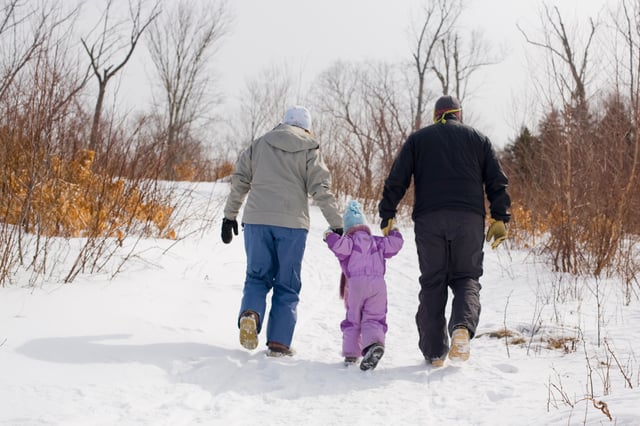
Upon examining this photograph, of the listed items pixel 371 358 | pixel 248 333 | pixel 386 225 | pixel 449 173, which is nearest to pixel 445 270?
pixel 386 225

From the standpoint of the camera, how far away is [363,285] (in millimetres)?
3193

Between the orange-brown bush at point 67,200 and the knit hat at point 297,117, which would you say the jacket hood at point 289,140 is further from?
the orange-brown bush at point 67,200

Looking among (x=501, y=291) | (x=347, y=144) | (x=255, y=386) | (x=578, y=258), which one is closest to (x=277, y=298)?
(x=255, y=386)

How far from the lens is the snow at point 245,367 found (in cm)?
218

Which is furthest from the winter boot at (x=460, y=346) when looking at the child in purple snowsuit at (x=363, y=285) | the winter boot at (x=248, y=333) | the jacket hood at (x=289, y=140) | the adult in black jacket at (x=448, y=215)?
the jacket hood at (x=289, y=140)

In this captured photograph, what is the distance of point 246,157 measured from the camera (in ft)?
11.7

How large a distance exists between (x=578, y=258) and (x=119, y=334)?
5.01 metres

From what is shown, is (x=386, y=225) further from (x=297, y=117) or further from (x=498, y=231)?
(x=297, y=117)

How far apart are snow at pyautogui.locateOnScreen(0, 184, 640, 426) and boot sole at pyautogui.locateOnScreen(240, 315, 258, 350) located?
0.09 meters

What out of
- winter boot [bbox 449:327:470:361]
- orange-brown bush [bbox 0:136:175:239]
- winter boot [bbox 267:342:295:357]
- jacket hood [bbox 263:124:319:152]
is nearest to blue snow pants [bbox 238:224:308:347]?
winter boot [bbox 267:342:295:357]

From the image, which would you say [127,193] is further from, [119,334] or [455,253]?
[455,253]

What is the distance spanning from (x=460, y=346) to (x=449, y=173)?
3.38 feet

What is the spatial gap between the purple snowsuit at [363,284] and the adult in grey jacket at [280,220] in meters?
0.16

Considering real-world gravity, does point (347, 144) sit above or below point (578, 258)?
above
